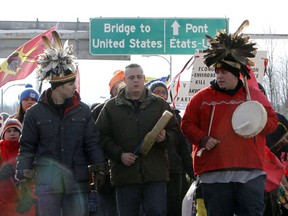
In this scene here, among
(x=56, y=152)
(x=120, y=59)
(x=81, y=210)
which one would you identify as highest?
(x=120, y=59)

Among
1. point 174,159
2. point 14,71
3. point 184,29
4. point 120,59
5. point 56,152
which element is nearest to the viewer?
point 56,152

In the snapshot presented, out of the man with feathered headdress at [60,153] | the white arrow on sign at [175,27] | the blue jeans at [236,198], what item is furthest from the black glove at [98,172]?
the white arrow on sign at [175,27]

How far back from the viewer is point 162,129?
8.72 m

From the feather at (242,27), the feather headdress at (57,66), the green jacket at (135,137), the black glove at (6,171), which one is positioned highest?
the feather at (242,27)

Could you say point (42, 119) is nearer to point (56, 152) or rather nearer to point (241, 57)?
point (56, 152)

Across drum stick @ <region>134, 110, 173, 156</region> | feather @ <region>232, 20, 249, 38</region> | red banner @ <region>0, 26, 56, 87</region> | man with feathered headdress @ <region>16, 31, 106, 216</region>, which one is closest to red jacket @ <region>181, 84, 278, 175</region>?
drum stick @ <region>134, 110, 173, 156</region>

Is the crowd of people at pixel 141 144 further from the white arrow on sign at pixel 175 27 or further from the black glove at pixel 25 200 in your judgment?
the white arrow on sign at pixel 175 27

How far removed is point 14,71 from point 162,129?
667cm

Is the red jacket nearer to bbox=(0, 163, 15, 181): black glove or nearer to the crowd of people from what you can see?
the crowd of people

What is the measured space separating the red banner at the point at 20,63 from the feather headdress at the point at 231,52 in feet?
21.8

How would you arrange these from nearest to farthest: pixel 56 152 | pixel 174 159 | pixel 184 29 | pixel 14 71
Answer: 1. pixel 56 152
2. pixel 174 159
3. pixel 14 71
4. pixel 184 29

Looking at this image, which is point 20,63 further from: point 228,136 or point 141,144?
point 228,136

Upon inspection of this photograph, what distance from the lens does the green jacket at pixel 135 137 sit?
888 cm

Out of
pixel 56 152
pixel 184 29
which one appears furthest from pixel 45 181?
pixel 184 29
